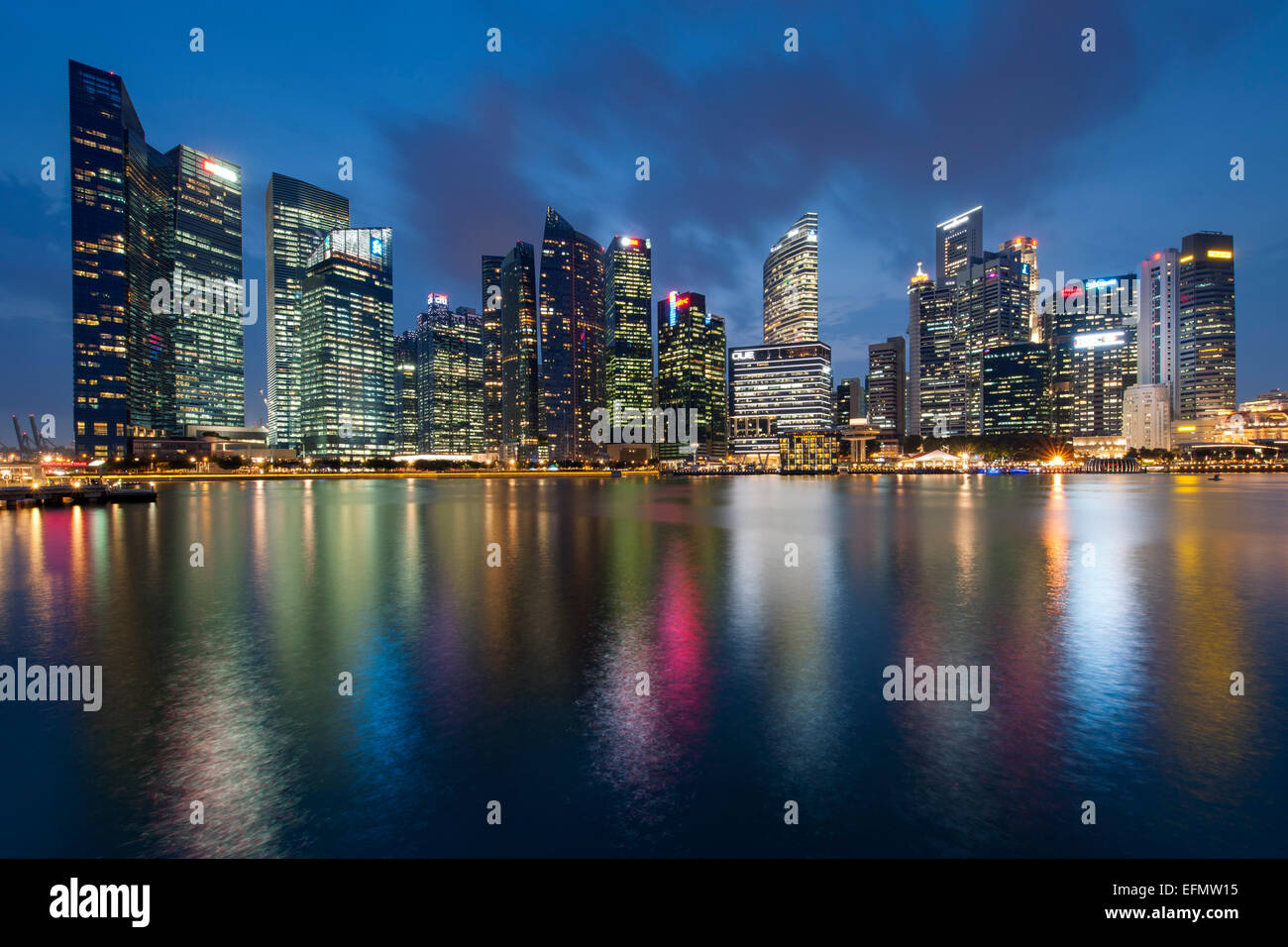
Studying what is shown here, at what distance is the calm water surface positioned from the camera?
8.55 m

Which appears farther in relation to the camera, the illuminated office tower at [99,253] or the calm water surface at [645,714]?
the illuminated office tower at [99,253]

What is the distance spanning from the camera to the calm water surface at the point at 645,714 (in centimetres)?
855

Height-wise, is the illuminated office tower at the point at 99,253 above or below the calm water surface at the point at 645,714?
above

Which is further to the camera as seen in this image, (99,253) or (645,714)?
(99,253)

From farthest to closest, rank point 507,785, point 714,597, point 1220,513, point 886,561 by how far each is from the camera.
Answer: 1. point 1220,513
2. point 886,561
3. point 714,597
4. point 507,785

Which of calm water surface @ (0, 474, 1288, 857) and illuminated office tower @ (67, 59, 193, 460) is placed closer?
calm water surface @ (0, 474, 1288, 857)

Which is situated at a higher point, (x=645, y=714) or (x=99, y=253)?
(x=99, y=253)

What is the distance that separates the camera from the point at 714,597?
23234mm

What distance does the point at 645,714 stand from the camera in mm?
12336

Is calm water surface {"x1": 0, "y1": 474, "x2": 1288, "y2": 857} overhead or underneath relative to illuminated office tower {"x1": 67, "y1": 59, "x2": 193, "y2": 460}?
underneath
